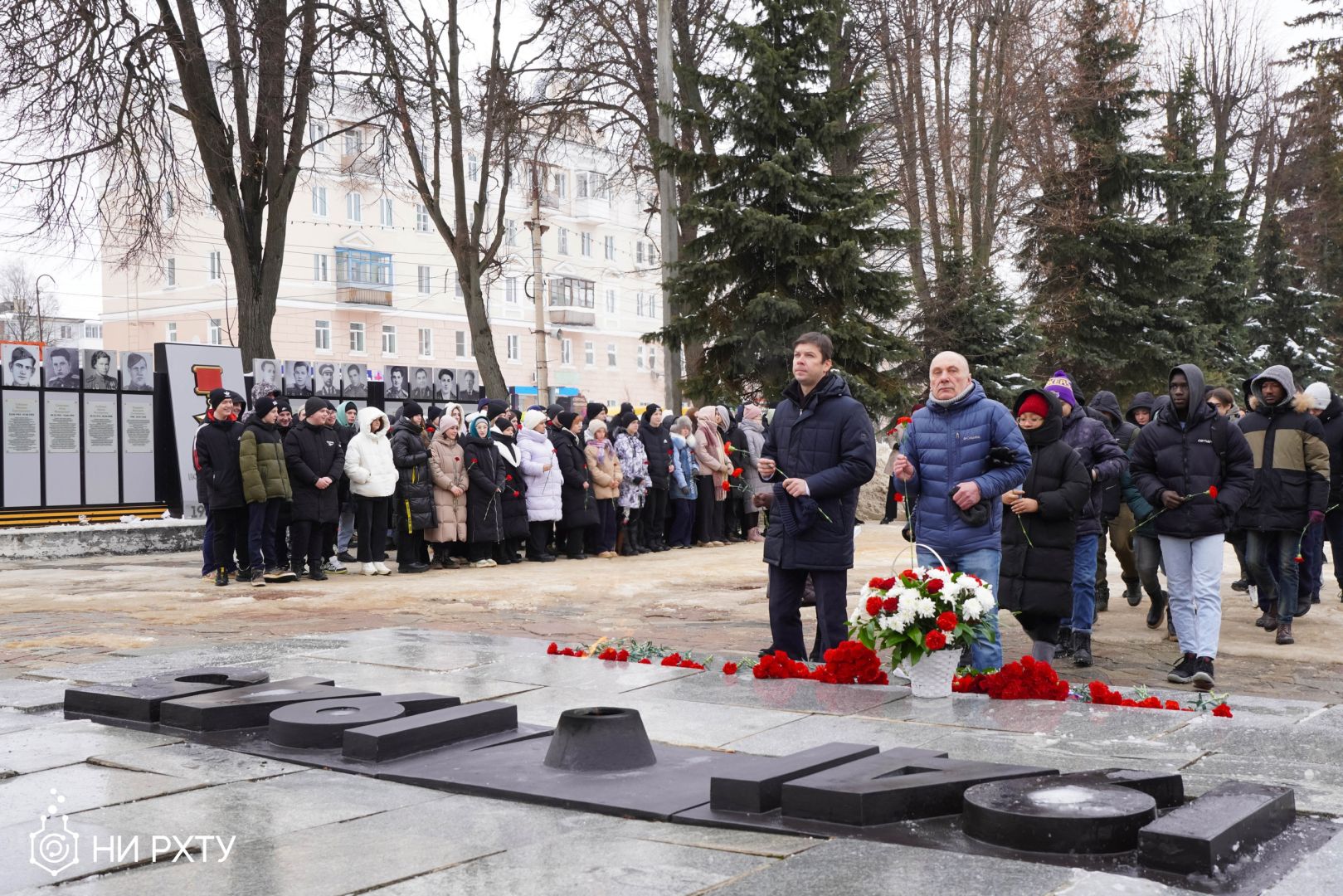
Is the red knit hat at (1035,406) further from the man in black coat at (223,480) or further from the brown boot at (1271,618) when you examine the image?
the man in black coat at (223,480)

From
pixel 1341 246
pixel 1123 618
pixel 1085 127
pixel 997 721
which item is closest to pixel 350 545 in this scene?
pixel 1123 618

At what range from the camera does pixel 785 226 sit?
20000 millimetres

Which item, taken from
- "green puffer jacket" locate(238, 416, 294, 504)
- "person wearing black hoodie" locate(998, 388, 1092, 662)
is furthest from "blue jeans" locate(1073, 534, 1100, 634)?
"green puffer jacket" locate(238, 416, 294, 504)

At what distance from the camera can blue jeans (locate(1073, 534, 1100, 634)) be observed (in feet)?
28.1

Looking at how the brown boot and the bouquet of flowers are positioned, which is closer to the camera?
the bouquet of flowers

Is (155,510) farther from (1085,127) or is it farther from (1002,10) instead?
(1085,127)

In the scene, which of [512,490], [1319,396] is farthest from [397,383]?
[1319,396]

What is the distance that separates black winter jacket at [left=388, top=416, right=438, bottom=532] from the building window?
42559 mm

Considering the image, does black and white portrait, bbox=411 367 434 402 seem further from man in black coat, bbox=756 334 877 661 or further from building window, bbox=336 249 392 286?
building window, bbox=336 249 392 286

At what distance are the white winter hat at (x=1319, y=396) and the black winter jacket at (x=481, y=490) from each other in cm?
876

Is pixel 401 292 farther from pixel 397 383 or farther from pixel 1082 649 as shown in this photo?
pixel 1082 649

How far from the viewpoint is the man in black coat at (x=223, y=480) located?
12977 millimetres

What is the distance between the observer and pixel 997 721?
5.65 meters

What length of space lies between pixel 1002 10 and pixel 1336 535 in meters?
19.8
